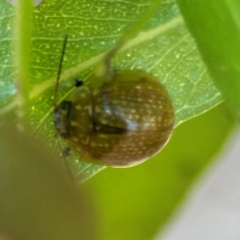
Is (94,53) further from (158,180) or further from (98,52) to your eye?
(158,180)

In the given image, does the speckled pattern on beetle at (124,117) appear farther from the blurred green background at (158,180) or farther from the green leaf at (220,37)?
the blurred green background at (158,180)

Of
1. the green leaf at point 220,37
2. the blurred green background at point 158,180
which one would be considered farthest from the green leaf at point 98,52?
→ the blurred green background at point 158,180

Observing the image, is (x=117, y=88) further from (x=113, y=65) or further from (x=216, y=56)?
(x=216, y=56)

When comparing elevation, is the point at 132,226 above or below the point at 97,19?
below

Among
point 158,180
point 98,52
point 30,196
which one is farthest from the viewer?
point 158,180

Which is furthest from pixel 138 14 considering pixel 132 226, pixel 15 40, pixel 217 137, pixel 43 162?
pixel 132 226

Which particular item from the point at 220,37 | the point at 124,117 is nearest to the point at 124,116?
the point at 124,117

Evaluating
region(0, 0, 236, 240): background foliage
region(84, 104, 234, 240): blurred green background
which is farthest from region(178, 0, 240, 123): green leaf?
region(84, 104, 234, 240): blurred green background
